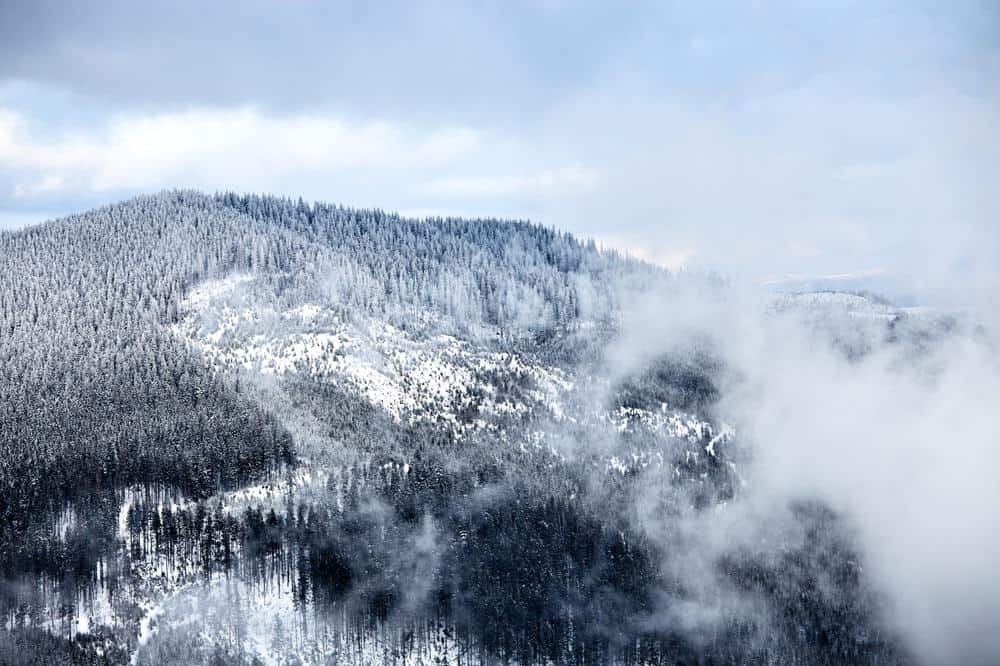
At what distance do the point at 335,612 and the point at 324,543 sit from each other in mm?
16859

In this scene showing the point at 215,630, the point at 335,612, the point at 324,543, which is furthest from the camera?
the point at 324,543

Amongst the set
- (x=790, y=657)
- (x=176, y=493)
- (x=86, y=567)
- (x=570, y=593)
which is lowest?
(x=790, y=657)

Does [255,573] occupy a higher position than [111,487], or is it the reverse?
[111,487]

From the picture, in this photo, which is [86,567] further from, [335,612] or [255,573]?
[335,612]

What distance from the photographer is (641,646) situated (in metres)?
187

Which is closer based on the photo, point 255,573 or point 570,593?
point 255,573

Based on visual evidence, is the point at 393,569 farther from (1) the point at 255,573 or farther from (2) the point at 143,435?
(2) the point at 143,435

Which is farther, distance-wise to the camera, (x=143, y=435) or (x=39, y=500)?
(x=143, y=435)

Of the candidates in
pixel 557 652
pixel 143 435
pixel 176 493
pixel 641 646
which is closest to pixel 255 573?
pixel 176 493

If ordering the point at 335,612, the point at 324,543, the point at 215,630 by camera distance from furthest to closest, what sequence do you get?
the point at 324,543 → the point at 335,612 → the point at 215,630

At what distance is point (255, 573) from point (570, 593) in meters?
70.8

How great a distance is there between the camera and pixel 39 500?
172125 millimetres

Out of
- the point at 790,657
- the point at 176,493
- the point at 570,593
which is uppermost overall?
the point at 176,493

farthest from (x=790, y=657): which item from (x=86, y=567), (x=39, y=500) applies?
(x=39, y=500)
